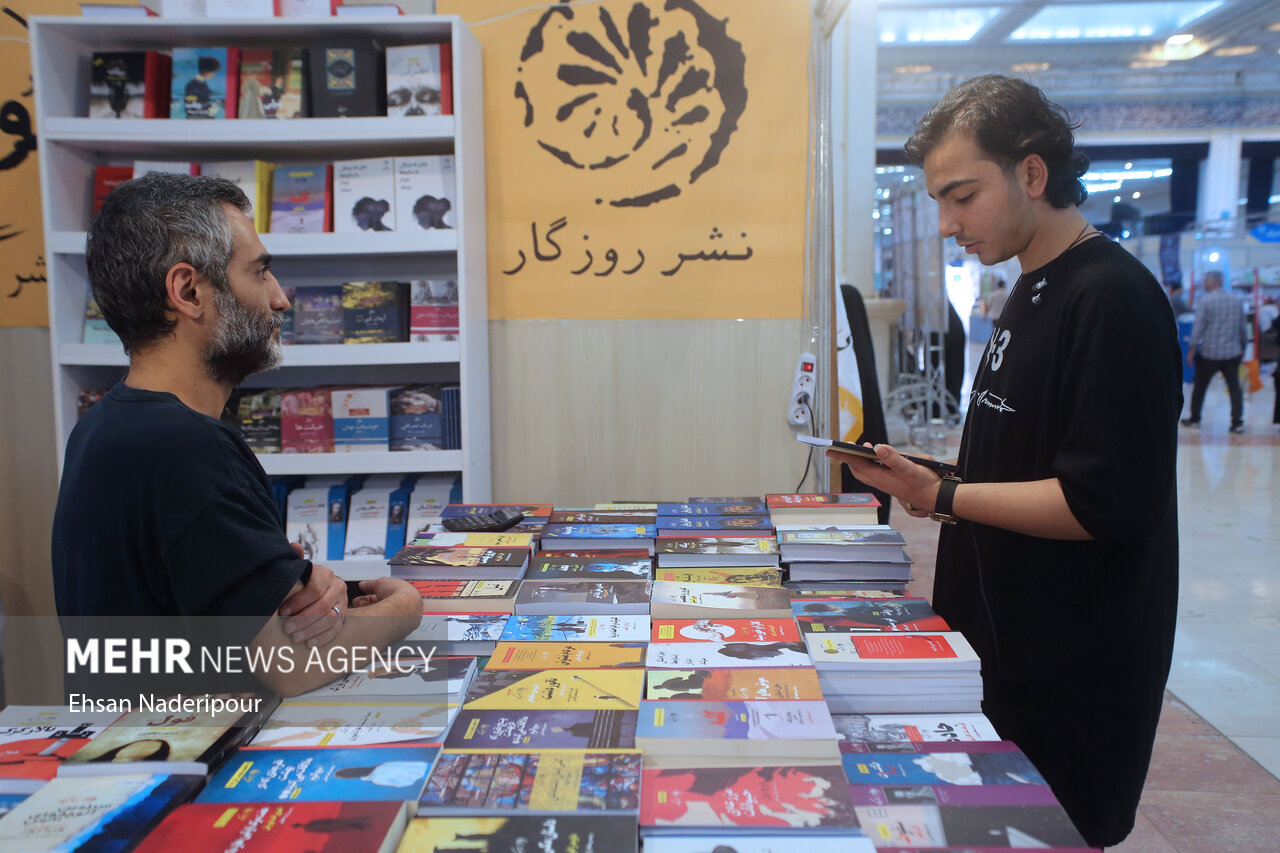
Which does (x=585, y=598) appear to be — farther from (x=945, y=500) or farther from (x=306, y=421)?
(x=306, y=421)

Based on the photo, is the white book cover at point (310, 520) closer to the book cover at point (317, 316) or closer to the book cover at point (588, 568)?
the book cover at point (317, 316)

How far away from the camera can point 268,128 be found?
8.48ft

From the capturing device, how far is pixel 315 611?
1.14m

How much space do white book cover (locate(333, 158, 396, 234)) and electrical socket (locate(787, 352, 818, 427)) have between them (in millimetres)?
1508

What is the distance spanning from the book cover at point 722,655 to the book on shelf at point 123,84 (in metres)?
2.59

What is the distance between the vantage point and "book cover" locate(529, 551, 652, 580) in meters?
1.59

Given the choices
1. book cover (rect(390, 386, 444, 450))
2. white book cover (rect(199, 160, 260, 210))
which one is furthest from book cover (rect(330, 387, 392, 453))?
→ white book cover (rect(199, 160, 260, 210))

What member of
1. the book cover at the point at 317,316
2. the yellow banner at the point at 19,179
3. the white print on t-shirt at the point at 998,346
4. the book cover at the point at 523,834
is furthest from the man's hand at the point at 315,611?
the yellow banner at the point at 19,179

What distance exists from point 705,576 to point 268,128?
2068 mm

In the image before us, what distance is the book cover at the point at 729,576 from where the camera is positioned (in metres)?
1.52

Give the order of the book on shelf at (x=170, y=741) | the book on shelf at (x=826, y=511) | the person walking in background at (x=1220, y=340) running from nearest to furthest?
1. the book on shelf at (x=170, y=741)
2. the book on shelf at (x=826, y=511)
3. the person walking in background at (x=1220, y=340)

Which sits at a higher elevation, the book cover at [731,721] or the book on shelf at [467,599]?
the book on shelf at [467,599]

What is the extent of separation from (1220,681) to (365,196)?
377 cm

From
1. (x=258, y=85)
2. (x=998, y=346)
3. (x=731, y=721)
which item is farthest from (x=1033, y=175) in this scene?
(x=258, y=85)
